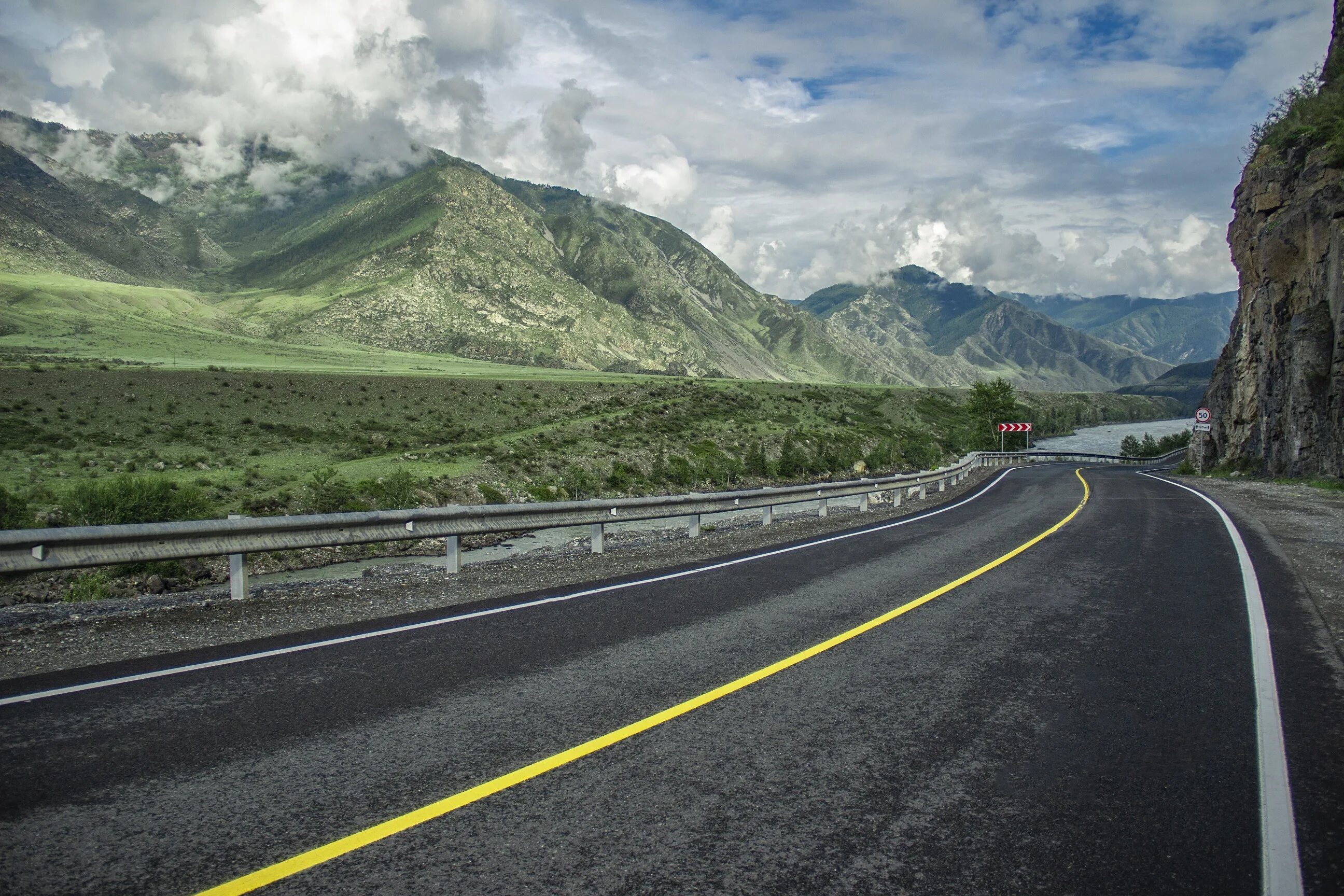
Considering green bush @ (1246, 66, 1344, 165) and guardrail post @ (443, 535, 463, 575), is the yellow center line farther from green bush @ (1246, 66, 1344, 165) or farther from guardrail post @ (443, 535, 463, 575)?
green bush @ (1246, 66, 1344, 165)

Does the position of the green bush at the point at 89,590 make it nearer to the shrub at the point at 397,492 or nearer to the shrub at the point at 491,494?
the shrub at the point at 397,492

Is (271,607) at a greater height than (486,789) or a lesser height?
lesser

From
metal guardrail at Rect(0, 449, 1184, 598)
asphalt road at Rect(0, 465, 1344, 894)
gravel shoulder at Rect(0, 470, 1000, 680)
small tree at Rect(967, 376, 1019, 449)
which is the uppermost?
small tree at Rect(967, 376, 1019, 449)

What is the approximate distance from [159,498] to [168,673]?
700 inches

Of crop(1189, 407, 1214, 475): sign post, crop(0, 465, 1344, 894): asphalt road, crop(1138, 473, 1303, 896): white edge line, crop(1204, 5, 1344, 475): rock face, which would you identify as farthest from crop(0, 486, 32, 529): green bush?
crop(1189, 407, 1214, 475): sign post

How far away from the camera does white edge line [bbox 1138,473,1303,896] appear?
3.29m

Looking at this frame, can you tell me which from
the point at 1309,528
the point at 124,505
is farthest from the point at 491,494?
the point at 1309,528

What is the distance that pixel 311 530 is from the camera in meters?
10.2

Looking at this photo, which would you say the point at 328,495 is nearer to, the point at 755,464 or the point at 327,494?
the point at 327,494

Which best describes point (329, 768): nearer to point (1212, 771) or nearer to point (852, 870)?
point (852, 870)

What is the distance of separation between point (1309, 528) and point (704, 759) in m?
17.3

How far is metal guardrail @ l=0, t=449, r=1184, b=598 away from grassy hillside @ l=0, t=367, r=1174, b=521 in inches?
630

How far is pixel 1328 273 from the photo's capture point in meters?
32.1

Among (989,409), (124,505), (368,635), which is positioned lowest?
(124,505)
